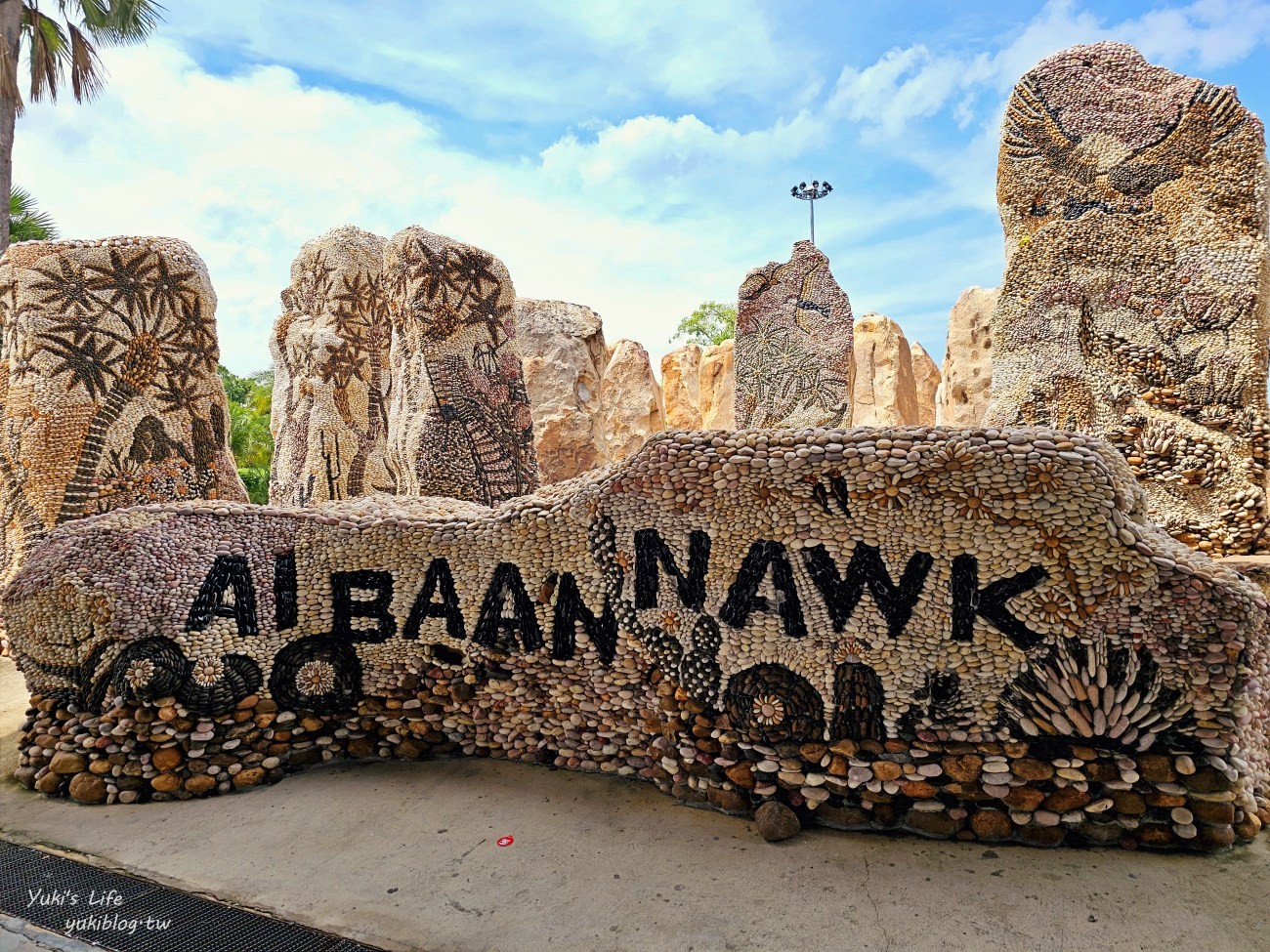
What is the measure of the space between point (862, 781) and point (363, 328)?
7402 millimetres

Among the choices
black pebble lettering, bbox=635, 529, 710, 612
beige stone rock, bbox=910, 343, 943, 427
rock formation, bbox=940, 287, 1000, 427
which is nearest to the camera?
black pebble lettering, bbox=635, 529, 710, 612

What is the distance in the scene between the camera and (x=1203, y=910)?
2.29 meters

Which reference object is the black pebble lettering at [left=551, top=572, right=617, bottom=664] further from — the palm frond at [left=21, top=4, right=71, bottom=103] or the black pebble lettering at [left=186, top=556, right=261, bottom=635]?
the palm frond at [left=21, top=4, right=71, bottom=103]

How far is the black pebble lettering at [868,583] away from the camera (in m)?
2.79

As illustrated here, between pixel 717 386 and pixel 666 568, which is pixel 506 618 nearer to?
pixel 666 568

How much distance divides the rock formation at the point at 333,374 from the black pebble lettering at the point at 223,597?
4.94 metres

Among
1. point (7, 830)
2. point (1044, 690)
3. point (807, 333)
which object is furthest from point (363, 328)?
point (1044, 690)

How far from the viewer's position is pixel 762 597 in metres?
2.99

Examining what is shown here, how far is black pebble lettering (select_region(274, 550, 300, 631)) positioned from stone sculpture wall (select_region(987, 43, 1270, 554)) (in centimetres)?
508

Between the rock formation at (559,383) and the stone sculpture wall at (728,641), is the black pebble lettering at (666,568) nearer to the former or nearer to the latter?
the stone sculpture wall at (728,641)

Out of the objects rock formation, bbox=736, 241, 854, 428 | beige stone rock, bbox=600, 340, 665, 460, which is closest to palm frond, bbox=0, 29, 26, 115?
beige stone rock, bbox=600, 340, 665, 460

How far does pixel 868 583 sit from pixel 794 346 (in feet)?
22.3

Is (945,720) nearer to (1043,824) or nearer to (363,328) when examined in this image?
(1043,824)

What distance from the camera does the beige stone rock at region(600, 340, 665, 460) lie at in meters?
13.9
